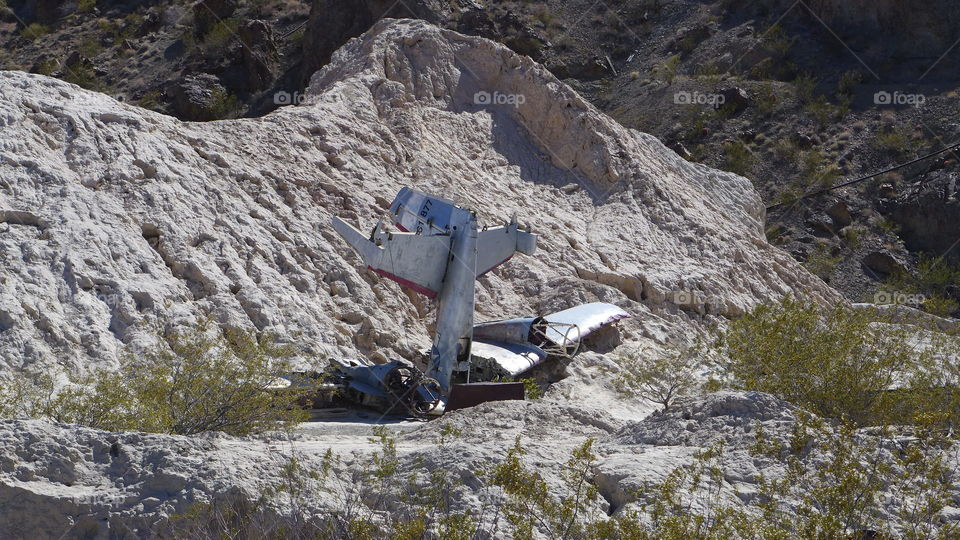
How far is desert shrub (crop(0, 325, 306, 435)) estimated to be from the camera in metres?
9.14

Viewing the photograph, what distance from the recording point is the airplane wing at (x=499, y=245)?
50.4 feet

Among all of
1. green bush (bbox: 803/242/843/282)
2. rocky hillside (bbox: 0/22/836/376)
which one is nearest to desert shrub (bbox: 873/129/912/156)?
green bush (bbox: 803/242/843/282)

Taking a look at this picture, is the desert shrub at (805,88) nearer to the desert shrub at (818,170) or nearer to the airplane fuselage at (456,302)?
the desert shrub at (818,170)

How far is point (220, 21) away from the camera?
47.2m

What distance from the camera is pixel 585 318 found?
55.8ft

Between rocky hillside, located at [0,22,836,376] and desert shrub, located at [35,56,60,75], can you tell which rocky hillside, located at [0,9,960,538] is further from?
desert shrub, located at [35,56,60,75]

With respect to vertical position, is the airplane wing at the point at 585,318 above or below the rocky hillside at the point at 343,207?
below

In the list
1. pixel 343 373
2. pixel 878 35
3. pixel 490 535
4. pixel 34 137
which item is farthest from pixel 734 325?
pixel 878 35

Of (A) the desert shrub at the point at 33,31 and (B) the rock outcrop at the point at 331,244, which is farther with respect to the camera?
(A) the desert shrub at the point at 33,31

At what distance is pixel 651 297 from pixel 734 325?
5903mm

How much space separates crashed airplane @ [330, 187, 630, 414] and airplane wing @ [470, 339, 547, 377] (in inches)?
0.5

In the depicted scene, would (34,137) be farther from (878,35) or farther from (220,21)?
(878,35)

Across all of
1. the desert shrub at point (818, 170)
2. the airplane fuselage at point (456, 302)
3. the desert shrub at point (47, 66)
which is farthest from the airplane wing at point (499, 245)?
the desert shrub at point (47, 66)

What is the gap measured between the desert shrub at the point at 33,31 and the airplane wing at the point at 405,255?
39861 mm
